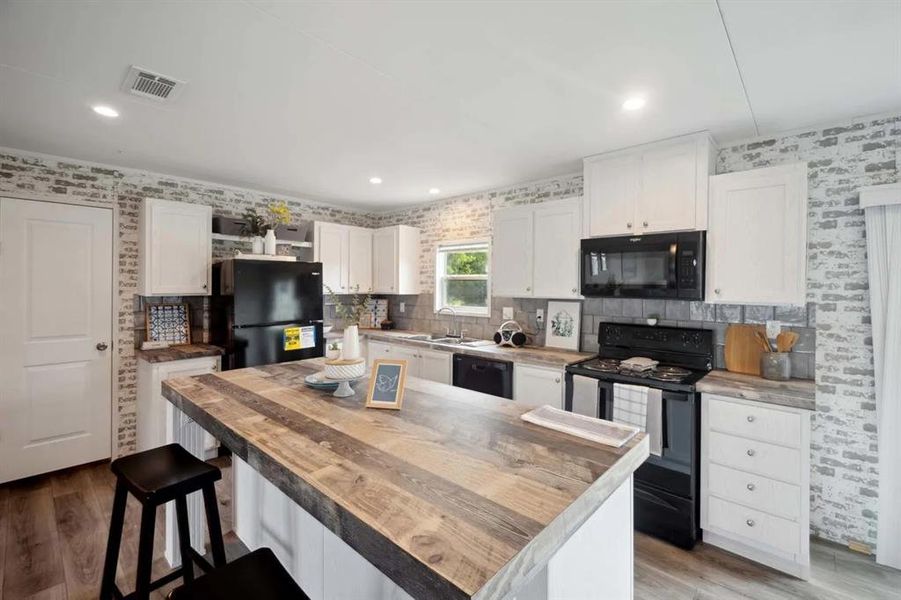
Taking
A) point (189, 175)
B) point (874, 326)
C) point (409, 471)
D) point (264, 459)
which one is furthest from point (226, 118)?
→ point (874, 326)

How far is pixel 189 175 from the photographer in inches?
149

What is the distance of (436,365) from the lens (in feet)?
12.7

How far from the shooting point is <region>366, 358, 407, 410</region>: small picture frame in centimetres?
166

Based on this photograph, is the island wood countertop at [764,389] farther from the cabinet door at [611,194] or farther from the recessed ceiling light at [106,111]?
the recessed ceiling light at [106,111]

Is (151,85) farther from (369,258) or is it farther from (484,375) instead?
(369,258)

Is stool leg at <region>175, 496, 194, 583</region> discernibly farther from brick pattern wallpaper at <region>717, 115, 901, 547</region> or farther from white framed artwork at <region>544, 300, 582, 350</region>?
brick pattern wallpaper at <region>717, 115, 901, 547</region>

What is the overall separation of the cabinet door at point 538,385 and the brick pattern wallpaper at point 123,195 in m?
3.09

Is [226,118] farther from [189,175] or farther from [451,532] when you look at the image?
[451,532]

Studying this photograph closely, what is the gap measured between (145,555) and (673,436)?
263 cm

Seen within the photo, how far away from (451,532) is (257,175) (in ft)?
12.5

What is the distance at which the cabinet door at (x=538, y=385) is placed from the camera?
3.04 meters

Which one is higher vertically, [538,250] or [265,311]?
[538,250]

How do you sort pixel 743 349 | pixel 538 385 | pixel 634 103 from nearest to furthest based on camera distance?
1. pixel 634 103
2. pixel 743 349
3. pixel 538 385

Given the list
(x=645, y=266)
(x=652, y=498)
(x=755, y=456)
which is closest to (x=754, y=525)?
(x=755, y=456)
